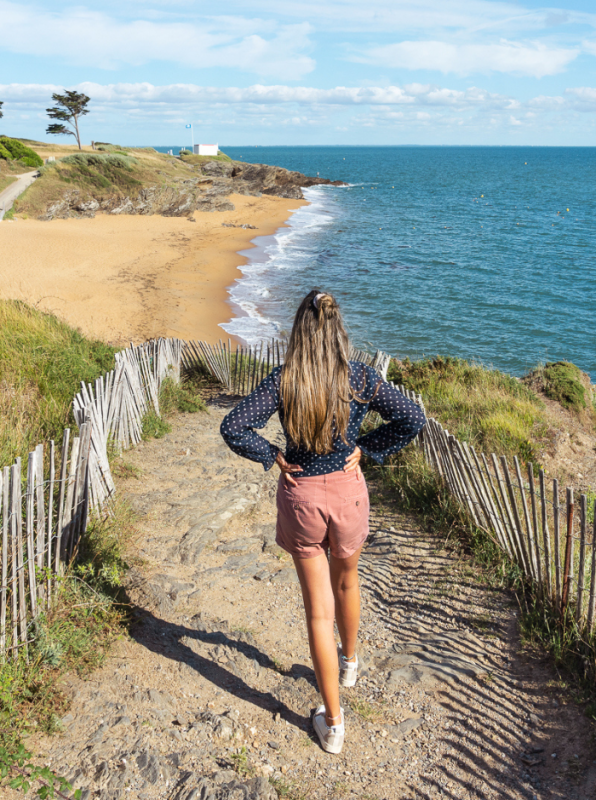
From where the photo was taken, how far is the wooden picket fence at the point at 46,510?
285cm

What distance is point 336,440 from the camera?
2469 millimetres

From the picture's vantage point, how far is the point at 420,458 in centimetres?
557

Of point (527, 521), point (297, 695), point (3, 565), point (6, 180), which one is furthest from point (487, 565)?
point (6, 180)

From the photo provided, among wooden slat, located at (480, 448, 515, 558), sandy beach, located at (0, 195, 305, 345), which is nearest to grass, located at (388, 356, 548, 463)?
wooden slat, located at (480, 448, 515, 558)

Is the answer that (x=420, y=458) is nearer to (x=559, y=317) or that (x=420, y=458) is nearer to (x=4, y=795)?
Result: (x=4, y=795)

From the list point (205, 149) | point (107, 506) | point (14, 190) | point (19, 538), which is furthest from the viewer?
point (205, 149)

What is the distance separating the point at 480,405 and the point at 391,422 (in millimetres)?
5842

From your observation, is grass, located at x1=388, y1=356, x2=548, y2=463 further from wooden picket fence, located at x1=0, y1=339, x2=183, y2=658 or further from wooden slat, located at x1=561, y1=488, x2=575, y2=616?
wooden picket fence, located at x1=0, y1=339, x2=183, y2=658

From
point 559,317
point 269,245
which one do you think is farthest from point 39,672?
point 269,245

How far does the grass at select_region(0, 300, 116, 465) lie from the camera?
16.6 feet

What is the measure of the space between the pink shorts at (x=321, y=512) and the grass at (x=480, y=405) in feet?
14.4

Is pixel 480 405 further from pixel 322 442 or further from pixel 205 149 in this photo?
pixel 205 149

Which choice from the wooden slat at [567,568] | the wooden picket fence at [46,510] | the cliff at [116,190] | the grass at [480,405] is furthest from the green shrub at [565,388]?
the cliff at [116,190]

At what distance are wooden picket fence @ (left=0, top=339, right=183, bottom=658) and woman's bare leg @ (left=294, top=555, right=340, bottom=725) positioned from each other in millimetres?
1434
